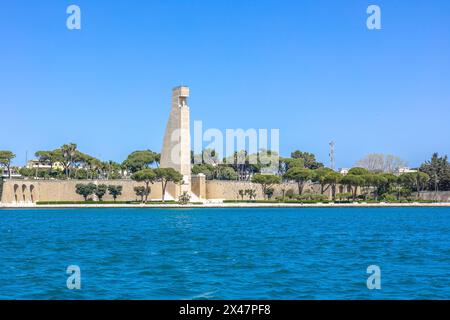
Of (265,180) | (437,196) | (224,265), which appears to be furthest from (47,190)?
(224,265)

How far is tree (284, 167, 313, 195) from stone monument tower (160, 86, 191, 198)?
18515 millimetres

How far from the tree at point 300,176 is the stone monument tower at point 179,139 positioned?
60.7ft

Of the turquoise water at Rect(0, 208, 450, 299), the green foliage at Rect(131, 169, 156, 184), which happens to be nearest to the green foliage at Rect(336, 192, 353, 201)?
the green foliage at Rect(131, 169, 156, 184)

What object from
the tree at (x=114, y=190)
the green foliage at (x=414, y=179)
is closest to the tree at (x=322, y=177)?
the green foliage at (x=414, y=179)

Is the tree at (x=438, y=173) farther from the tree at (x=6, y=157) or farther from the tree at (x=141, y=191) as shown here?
the tree at (x=6, y=157)

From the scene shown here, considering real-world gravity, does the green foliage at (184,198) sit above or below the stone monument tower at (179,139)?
below

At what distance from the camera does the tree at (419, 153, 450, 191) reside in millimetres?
111750

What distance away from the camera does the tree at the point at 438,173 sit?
111750 millimetres

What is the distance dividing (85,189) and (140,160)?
27498 mm

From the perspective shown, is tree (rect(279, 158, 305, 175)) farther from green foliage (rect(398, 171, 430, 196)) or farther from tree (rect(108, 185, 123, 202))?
tree (rect(108, 185, 123, 202))

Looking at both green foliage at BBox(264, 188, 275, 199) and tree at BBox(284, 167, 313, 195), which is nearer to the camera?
tree at BBox(284, 167, 313, 195)

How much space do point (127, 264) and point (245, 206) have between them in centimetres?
7273
